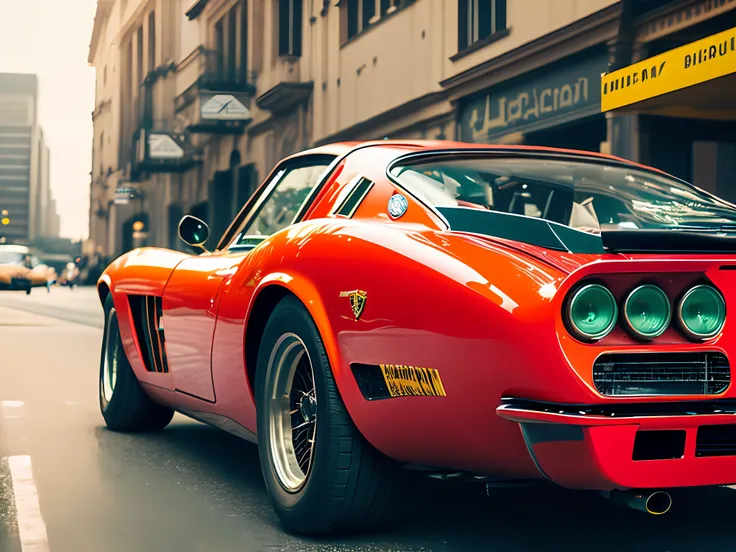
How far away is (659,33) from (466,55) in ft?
16.7

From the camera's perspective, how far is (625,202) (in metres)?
4.54

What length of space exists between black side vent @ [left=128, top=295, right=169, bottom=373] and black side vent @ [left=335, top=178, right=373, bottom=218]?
1640 millimetres

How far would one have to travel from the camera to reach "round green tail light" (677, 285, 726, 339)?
326cm

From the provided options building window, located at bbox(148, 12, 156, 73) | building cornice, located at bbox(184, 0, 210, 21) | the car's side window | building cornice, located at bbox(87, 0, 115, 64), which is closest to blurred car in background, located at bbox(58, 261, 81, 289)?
building window, located at bbox(148, 12, 156, 73)

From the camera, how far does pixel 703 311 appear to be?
330 centimetres

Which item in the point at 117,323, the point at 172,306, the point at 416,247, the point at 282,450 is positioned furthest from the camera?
the point at 117,323

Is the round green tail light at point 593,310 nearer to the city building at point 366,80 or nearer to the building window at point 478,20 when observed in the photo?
the city building at point 366,80

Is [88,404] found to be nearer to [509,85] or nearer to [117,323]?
[117,323]

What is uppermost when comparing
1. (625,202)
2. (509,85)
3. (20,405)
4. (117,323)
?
(509,85)

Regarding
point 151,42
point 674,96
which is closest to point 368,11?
point 674,96

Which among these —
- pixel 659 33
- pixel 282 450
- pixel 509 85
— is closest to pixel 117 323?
pixel 282 450

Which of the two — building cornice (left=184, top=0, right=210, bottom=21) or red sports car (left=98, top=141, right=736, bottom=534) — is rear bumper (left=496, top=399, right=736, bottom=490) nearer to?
red sports car (left=98, top=141, right=736, bottom=534)

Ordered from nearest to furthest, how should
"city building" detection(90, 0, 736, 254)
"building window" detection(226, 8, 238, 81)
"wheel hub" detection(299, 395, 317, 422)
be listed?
"wheel hub" detection(299, 395, 317, 422) < "city building" detection(90, 0, 736, 254) < "building window" detection(226, 8, 238, 81)

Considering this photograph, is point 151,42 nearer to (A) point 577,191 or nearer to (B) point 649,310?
(A) point 577,191
